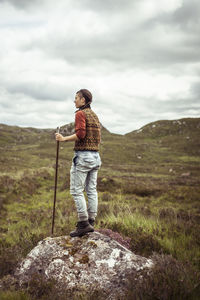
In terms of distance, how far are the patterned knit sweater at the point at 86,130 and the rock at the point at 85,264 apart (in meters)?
1.95

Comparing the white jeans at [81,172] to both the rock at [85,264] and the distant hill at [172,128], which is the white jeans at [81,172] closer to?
the rock at [85,264]

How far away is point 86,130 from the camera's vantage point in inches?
193

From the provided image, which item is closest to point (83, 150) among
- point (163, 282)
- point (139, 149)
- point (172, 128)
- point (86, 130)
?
point (86, 130)

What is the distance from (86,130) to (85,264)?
2.59 m

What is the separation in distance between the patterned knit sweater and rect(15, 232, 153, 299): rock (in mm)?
1953

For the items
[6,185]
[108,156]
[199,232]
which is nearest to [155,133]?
[108,156]

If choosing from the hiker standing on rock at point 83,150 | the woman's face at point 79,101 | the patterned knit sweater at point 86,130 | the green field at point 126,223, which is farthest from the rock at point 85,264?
the woman's face at point 79,101

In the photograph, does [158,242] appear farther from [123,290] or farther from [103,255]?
[123,290]

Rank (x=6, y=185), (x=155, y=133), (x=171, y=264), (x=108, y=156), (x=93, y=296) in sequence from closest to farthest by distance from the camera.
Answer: (x=93, y=296) → (x=171, y=264) → (x=6, y=185) → (x=108, y=156) → (x=155, y=133)

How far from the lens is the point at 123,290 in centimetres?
363

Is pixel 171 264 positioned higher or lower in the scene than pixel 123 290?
higher

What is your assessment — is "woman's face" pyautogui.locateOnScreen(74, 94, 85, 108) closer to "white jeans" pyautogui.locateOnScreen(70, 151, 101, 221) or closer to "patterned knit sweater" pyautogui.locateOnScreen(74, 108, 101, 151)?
"patterned knit sweater" pyautogui.locateOnScreen(74, 108, 101, 151)

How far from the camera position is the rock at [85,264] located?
385 centimetres

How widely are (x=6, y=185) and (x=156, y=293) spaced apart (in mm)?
14068
